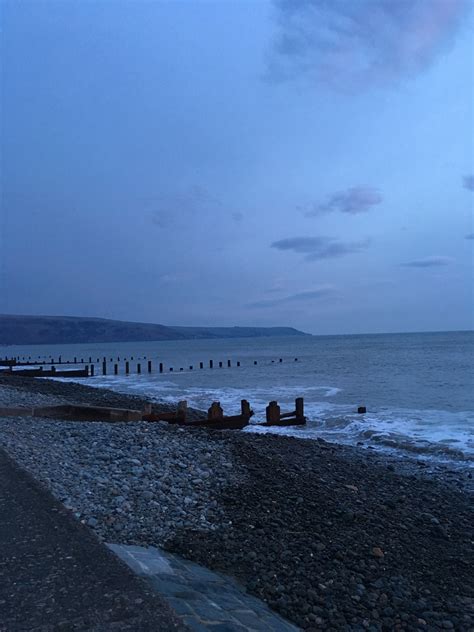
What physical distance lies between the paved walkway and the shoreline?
20 centimetres

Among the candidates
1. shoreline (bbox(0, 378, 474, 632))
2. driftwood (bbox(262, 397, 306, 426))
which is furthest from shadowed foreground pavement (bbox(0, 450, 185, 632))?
driftwood (bbox(262, 397, 306, 426))

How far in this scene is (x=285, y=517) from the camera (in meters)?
6.97

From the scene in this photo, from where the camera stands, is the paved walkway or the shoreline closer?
the paved walkway

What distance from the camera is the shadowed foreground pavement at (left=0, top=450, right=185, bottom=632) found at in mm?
3055

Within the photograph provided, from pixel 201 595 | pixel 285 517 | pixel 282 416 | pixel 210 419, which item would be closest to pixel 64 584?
pixel 201 595

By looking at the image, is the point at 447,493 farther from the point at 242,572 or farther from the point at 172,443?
the point at 242,572

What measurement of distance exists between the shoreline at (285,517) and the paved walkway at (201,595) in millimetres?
202

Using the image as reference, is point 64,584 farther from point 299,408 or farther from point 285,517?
point 299,408

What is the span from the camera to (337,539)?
645 centimetres

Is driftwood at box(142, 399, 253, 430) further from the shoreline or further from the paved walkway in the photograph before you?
the paved walkway

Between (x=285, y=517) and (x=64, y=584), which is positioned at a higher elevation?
(x=64, y=584)

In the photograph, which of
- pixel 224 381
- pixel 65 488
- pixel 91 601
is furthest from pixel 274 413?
pixel 224 381

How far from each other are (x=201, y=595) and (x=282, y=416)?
15093 millimetres

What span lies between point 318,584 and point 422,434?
13.2m
